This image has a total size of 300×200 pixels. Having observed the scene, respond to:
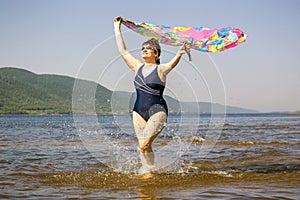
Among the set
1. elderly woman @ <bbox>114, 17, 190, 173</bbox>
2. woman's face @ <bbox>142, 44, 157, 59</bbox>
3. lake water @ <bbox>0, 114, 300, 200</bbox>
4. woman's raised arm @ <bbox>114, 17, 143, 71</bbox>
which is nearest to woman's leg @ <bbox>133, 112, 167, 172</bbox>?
elderly woman @ <bbox>114, 17, 190, 173</bbox>

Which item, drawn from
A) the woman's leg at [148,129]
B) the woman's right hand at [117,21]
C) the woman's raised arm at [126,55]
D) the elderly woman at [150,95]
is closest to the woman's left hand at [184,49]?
the elderly woman at [150,95]

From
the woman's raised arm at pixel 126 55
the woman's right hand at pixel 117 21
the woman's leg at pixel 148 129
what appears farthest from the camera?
the woman's right hand at pixel 117 21

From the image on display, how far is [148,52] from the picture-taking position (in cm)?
746

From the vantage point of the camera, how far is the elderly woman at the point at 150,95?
7.30 m

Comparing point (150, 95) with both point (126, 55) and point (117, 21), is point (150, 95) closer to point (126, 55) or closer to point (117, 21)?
point (126, 55)

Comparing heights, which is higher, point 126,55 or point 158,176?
point 126,55

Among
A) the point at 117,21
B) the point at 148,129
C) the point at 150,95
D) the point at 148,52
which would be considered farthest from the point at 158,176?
the point at 117,21

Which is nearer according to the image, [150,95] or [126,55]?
[150,95]

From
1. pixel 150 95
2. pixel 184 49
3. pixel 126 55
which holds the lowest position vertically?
pixel 150 95

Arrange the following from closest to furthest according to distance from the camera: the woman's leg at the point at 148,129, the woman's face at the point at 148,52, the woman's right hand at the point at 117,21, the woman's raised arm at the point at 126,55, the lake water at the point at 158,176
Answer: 1. the lake water at the point at 158,176
2. the woman's leg at the point at 148,129
3. the woman's face at the point at 148,52
4. the woman's raised arm at the point at 126,55
5. the woman's right hand at the point at 117,21

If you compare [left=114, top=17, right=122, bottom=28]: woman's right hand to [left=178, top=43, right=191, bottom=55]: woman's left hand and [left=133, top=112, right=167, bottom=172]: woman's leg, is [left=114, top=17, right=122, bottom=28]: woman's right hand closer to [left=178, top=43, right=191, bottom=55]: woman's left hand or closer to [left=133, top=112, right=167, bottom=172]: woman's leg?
[left=178, top=43, right=191, bottom=55]: woman's left hand

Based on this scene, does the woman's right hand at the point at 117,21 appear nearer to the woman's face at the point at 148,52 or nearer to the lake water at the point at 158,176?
the woman's face at the point at 148,52

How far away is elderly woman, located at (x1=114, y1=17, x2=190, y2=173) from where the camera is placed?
7.30 m

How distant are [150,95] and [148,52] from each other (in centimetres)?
85
